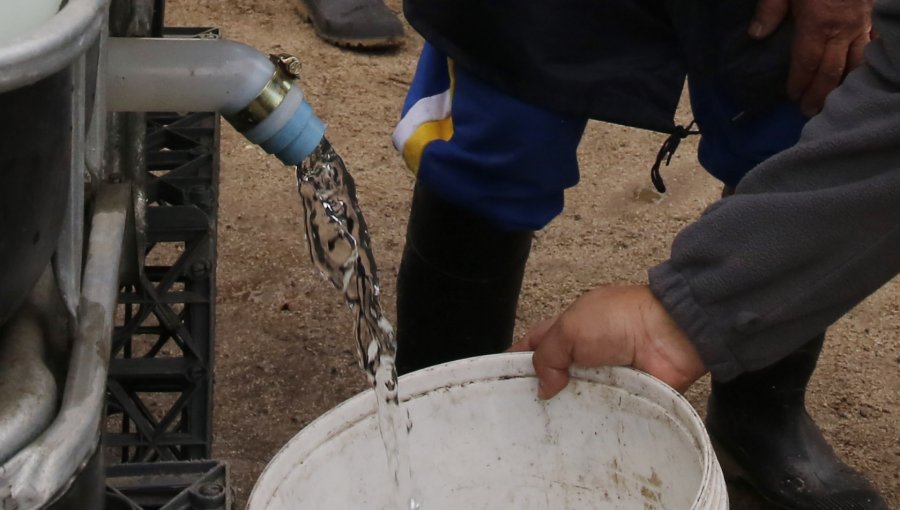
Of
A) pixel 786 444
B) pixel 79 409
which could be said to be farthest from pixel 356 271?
pixel 786 444

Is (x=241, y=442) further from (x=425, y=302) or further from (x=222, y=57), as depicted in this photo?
(x=222, y=57)

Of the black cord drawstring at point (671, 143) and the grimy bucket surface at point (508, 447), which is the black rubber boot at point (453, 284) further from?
the grimy bucket surface at point (508, 447)

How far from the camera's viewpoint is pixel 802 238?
2.76 feet

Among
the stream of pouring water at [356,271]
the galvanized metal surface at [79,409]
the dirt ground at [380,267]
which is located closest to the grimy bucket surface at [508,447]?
the stream of pouring water at [356,271]

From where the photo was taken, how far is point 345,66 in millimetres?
2311

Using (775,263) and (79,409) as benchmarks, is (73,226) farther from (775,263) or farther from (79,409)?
(775,263)

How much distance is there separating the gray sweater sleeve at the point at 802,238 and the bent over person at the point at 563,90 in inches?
9.6

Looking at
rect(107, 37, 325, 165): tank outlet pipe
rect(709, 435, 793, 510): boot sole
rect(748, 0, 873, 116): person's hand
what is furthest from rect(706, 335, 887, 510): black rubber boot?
rect(107, 37, 325, 165): tank outlet pipe

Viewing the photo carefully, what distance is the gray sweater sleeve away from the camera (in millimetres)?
828

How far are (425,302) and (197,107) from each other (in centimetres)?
53

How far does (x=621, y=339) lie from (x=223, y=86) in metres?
0.33

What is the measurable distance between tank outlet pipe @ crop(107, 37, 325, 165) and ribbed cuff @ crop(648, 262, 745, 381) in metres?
0.26

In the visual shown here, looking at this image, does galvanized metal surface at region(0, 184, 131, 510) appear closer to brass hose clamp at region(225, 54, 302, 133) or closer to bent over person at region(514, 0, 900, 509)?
brass hose clamp at region(225, 54, 302, 133)

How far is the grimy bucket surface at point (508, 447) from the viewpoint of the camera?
0.89 meters
